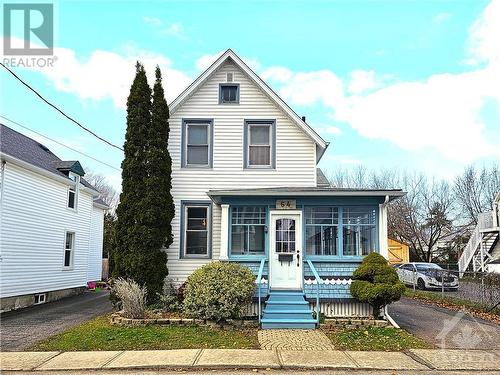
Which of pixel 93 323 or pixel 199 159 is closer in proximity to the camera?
pixel 93 323

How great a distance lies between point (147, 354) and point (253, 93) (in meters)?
9.31

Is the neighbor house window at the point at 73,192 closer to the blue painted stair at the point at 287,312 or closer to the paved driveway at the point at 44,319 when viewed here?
the paved driveway at the point at 44,319

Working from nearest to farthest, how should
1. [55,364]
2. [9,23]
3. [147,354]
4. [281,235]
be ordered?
[55,364]
[147,354]
[9,23]
[281,235]

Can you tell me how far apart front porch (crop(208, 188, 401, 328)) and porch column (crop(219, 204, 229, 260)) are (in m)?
0.03

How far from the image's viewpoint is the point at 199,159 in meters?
14.5

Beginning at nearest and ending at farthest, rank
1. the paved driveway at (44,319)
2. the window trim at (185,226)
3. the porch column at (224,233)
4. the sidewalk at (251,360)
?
the sidewalk at (251,360), the paved driveway at (44,319), the porch column at (224,233), the window trim at (185,226)

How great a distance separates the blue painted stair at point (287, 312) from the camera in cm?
1070

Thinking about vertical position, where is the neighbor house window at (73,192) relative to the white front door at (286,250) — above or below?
above

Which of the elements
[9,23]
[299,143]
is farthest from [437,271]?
[9,23]

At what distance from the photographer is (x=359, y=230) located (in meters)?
12.8

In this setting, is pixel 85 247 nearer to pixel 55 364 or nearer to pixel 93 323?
pixel 93 323

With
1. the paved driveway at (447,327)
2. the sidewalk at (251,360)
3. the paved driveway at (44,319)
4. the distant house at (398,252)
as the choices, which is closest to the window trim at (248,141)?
the paved driveway at (447,327)

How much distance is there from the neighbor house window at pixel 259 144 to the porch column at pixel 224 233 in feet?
6.92

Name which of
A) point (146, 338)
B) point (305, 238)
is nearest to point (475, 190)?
point (305, 238)
